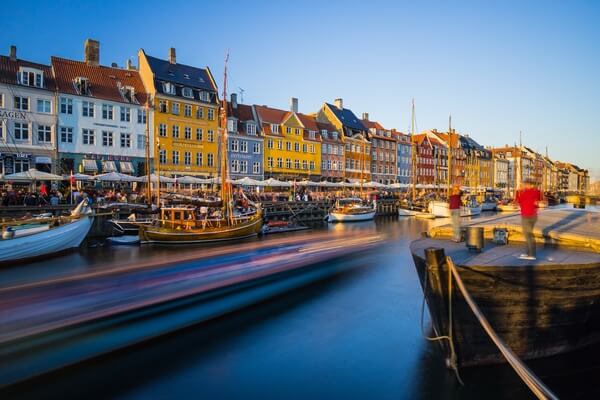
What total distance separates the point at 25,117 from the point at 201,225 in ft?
77.7

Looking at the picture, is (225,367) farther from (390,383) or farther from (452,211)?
(452,211)

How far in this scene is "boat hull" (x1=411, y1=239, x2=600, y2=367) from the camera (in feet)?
24.5

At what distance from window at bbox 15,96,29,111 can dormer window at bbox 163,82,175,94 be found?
1402 cm

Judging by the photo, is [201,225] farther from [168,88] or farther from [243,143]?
[243,143]

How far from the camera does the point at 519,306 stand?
25.0 feet

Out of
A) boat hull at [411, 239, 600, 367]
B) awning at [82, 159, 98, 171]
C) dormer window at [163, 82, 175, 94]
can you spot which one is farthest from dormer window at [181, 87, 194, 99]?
boat hull at [411, 239, 600, 367]

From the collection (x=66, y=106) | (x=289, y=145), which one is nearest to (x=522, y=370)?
(x=66, y=106)

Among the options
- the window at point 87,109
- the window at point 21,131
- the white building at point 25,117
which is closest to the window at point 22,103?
the white building at point 25,117

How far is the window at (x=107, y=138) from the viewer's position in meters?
43.0

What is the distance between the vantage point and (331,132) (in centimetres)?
7094

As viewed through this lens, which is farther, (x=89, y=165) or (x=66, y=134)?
(x=89, y=165)

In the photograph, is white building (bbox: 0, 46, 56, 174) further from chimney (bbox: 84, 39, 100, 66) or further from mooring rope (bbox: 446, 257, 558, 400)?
mooring rope (bbox: 446, 257, 558, 400)

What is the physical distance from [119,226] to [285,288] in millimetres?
20131

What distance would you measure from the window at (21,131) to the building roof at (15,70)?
3.82m
